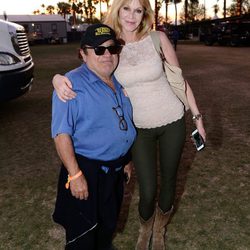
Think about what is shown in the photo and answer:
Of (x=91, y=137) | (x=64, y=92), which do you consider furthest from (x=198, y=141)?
(x=64, y=92)

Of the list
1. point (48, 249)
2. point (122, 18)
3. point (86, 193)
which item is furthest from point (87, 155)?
point (48, 249)

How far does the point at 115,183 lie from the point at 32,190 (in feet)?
6.52

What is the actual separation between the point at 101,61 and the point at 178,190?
7.47ft

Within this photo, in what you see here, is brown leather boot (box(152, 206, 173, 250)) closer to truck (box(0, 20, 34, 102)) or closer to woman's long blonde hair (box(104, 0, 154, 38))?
woman's long blonde hair (box(104, 0, 154, 38))

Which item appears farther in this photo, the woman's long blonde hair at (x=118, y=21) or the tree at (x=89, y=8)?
the tree at (x=89, y=8)

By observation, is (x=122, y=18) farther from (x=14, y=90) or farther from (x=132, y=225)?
(x=14, y=90)

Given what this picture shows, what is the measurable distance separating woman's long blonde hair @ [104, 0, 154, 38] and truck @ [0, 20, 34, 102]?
12.8ft

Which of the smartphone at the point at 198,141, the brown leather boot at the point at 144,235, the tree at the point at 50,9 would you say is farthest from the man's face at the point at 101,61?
the tree at the point at 50,9

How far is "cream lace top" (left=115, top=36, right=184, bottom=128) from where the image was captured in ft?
8.36

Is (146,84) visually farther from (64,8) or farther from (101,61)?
(64,8)

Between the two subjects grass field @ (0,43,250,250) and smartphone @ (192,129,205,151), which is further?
grass field @ (0,43,250,250)

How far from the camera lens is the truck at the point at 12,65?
6.01 meters

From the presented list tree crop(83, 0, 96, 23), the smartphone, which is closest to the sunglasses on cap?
the smartphone

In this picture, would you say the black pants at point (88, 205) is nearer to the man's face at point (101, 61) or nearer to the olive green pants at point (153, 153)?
the olive green pants at point (153, 153)
